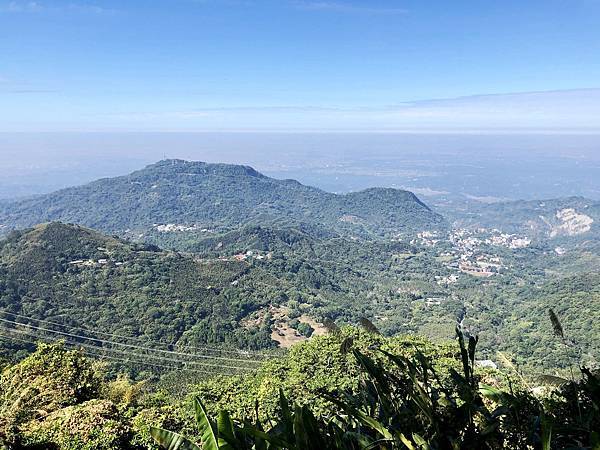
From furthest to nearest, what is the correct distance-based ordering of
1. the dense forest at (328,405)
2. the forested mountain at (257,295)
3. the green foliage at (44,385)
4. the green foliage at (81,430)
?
1. the forested mountain at (257,295)
2. the green foliage at (44,385)
3. the green foliage at (81,430)
4. the dense forest at (328,405)

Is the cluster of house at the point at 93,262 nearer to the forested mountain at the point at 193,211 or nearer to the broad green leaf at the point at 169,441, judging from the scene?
the broad green leaf at the point at 169,441

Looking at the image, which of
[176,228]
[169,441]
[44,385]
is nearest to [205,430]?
[169,441]

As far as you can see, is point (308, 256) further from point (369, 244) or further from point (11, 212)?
point (11, 212)

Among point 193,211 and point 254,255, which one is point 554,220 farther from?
point 193,211

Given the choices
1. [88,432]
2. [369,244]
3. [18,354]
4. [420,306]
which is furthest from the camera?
[369,244]

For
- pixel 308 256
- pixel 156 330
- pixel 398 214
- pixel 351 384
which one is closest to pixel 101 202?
pixel 308 256

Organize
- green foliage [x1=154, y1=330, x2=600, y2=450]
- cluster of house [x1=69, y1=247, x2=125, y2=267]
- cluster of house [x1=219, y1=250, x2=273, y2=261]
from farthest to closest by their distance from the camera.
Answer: cluster of house [x1=219, y1=250, x2=273, y2=261]
cluster of house [x1=69, y1=247, x2=125, y2=267]
green foliage [x1=154, y1=330, x2=600, y2=450]

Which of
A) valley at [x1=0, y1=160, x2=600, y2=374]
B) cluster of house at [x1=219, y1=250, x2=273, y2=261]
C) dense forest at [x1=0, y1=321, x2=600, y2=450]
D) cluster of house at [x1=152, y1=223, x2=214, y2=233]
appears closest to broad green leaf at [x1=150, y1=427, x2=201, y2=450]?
dense forest at [x1=0, y1=321, x2=600, y2=450]

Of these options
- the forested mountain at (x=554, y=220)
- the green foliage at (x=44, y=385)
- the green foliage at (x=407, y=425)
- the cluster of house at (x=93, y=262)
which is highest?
the green foliage at (x=407, y=425)

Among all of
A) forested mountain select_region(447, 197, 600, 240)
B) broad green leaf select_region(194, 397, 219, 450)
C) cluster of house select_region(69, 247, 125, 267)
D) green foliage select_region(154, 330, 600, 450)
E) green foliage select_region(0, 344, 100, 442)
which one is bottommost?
forested mountain select_region(447, 197, 600, 240)

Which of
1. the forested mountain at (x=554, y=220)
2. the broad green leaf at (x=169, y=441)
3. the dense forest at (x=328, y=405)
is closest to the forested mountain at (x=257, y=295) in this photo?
the dense forest at (x=328, y=405)

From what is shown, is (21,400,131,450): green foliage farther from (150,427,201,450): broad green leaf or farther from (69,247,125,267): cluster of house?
(69,247,125,267): cluster of house
